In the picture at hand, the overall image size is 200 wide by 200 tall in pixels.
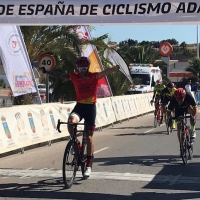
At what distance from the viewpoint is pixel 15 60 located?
57.3 feet

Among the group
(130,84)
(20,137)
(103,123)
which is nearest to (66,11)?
(20,137)

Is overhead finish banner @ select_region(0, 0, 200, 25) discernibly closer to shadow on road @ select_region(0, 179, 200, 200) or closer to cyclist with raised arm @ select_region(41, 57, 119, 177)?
cyclist with raised arm @ select_region(41, 57, 119, 177)

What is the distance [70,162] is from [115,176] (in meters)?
1.32

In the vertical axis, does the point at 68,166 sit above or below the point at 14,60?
below

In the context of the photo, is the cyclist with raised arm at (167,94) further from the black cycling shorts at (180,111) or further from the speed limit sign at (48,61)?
the speed limit sign at (48,61)

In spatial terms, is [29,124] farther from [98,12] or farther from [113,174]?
[98,12]

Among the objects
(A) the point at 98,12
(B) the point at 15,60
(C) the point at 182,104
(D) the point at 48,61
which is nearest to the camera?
(A) the point at 98,12

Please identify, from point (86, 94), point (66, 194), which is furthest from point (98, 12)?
point (66, 194)

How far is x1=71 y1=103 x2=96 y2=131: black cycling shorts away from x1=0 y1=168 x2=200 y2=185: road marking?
1092 millimetres

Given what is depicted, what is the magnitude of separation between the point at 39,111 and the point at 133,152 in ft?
9.65

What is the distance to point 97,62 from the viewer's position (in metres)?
24.9

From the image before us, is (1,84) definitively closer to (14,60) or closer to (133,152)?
(14,60)

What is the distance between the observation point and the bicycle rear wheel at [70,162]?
8227mm

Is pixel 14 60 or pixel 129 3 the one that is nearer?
pixel 129 3
